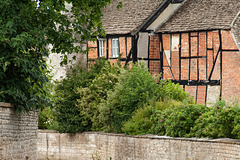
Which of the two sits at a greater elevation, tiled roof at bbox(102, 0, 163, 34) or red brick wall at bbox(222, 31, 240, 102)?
tiled roof at bbox(102, 0, 163, 34)

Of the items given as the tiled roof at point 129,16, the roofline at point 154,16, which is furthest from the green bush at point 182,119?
the tiled roof at point 129,16

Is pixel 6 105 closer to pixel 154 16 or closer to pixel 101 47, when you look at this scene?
pixel 154 16

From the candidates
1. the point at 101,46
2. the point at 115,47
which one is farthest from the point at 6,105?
the point at 101,46

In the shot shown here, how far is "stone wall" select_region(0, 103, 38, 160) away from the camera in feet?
46.4

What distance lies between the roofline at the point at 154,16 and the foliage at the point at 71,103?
580cm

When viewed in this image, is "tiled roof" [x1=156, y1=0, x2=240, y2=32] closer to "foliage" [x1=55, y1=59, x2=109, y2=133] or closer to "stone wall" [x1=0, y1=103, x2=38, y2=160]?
"foliage" [x1=55, y1=59, x2=109, y2=133]

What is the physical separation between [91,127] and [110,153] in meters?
3.85

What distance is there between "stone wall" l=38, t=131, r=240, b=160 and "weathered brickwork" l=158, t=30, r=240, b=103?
699 cm

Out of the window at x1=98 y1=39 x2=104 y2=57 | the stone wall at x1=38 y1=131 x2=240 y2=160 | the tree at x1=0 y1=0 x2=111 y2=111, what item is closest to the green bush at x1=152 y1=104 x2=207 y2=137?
the stone wall at x1=38 y1=131 x2=240 y2=160

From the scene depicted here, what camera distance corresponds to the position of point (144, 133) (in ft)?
61.7

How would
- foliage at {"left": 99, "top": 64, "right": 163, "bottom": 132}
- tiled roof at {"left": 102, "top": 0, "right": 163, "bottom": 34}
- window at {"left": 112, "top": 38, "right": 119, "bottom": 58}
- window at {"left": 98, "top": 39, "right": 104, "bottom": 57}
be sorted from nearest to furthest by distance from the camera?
1. foliage at {"left": 99, "top": 64, "right": 163, "bottom": 132}
2. tiled roof at {"left": 102, "top": 0, "right": 163, "bottom": 34}
3. window at {"left": 112, "top": 38, "right": 119, "bottom": 58}
4. window at {"left": 98, "top": 39, "right": 104, "bottom": 57}

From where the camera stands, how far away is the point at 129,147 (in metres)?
19.1

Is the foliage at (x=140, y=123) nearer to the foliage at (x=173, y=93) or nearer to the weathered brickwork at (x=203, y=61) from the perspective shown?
the foliage at (x=173, y=93)

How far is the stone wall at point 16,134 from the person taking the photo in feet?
46.4
